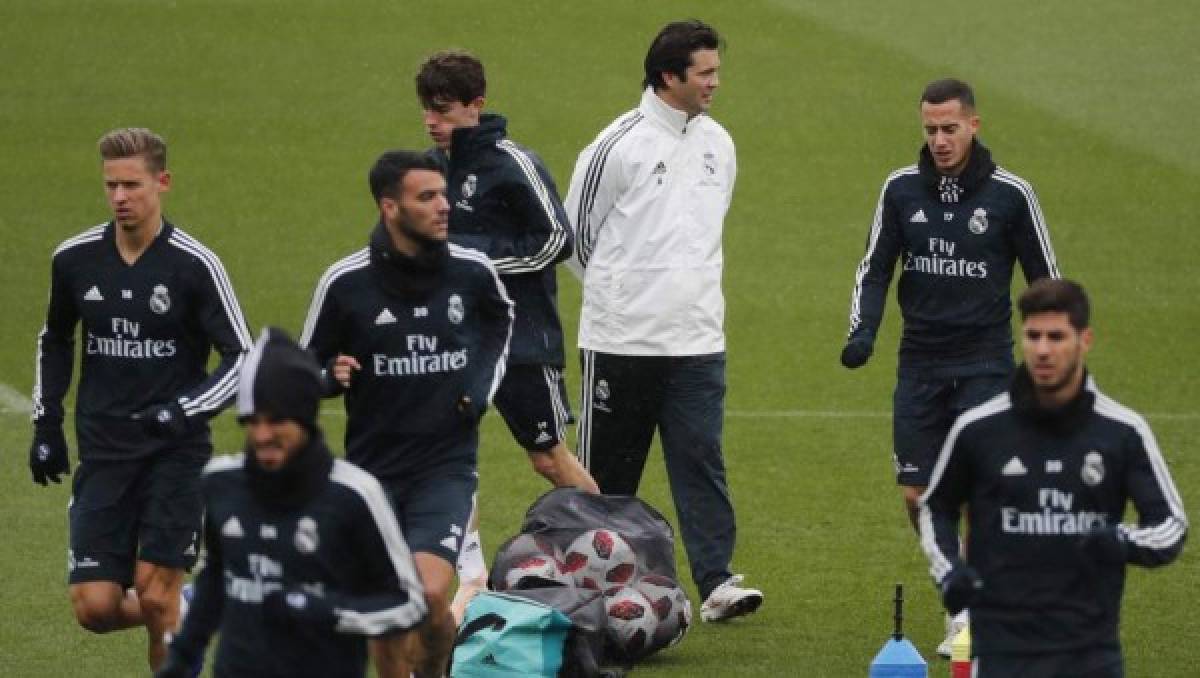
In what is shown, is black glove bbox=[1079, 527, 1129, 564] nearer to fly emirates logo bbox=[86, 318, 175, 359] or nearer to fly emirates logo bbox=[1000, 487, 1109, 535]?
fly emirates logo bbox=[1000, 487, 1109, 535]

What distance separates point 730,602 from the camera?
10.4 m

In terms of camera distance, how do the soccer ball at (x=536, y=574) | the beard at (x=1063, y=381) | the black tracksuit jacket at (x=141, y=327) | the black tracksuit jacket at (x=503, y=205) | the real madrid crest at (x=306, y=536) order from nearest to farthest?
the real madrid crest at (x=306, y=536), the beard at (x=1063, y=381), the black tracksuit jacket at (x=141, y=327), the soccer ball at (x=536, y=574), the black tracksuit jacket at (x=503, y=205)

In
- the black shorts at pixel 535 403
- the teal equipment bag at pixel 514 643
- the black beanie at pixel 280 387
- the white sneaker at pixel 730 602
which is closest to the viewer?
the black beanie at pixel 280 387

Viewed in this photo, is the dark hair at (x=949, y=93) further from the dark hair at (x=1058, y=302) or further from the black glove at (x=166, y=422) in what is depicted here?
the black glove at (x=166, y=422)

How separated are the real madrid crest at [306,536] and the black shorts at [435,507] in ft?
5.53

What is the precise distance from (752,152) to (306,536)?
14.7 metres

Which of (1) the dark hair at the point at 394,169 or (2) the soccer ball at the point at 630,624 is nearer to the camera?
(1) the dark hair at the point at 394,169

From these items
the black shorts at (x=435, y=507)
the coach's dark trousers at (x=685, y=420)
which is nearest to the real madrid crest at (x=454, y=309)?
the black shorts at (x=435, y=507)

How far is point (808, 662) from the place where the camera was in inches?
391

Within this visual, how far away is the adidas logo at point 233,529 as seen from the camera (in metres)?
6.90

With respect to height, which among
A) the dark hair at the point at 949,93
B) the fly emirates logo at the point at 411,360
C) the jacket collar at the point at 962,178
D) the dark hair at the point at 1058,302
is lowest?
the fly emirates logo at the point at 411,360

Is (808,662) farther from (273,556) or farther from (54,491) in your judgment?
(54,491)

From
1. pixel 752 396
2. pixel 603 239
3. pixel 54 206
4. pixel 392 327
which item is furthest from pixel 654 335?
pixel 54 206

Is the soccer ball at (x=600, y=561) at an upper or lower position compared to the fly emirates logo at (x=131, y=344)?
lower
